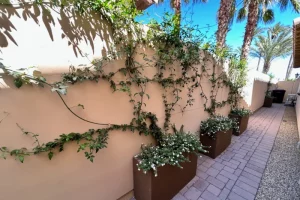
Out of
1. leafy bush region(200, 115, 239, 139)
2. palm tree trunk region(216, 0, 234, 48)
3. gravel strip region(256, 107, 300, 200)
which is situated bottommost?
gravel strip region(256, 107, 300, 200)

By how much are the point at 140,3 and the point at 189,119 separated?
2232 mm

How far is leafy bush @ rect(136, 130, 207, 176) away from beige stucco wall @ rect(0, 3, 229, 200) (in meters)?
0.30

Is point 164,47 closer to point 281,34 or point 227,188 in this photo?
point 227,188

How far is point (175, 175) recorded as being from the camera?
6.59 feet

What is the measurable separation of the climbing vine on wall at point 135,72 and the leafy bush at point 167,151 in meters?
0.20

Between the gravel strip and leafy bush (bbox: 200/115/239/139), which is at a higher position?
Result: leafy bush (bbox: 200/115/239/139)

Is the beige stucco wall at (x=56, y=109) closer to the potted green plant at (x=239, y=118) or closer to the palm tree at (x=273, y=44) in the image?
the potted green plant at (x=239, y=118)

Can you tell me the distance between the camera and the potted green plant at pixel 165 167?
179 cm

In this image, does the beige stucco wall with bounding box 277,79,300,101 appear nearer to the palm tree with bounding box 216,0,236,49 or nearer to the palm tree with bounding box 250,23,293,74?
the palm tree with bounding box 250,23,293,74

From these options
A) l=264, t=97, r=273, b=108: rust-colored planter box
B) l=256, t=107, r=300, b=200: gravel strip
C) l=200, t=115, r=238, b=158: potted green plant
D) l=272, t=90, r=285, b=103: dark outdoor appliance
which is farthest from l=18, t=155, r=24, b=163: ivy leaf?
l=272, t=90, r=285, b=103: dark outdoor appliance

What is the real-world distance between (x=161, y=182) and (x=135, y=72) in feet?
4.82

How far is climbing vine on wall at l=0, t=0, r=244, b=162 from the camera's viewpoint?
132cm

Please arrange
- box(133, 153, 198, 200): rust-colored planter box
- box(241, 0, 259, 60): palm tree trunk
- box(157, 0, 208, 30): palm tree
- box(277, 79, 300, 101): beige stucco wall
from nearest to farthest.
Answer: box(133, 153, 198, 200): rust-colored planter box, box(157, 0, 208, 30): palm tree, box(241, 0, 259, 60): palm tree trunk, box(277, 79, 300, 101): beige stucco wall

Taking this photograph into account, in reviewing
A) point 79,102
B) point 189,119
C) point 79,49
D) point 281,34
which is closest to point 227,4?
point 189,119
